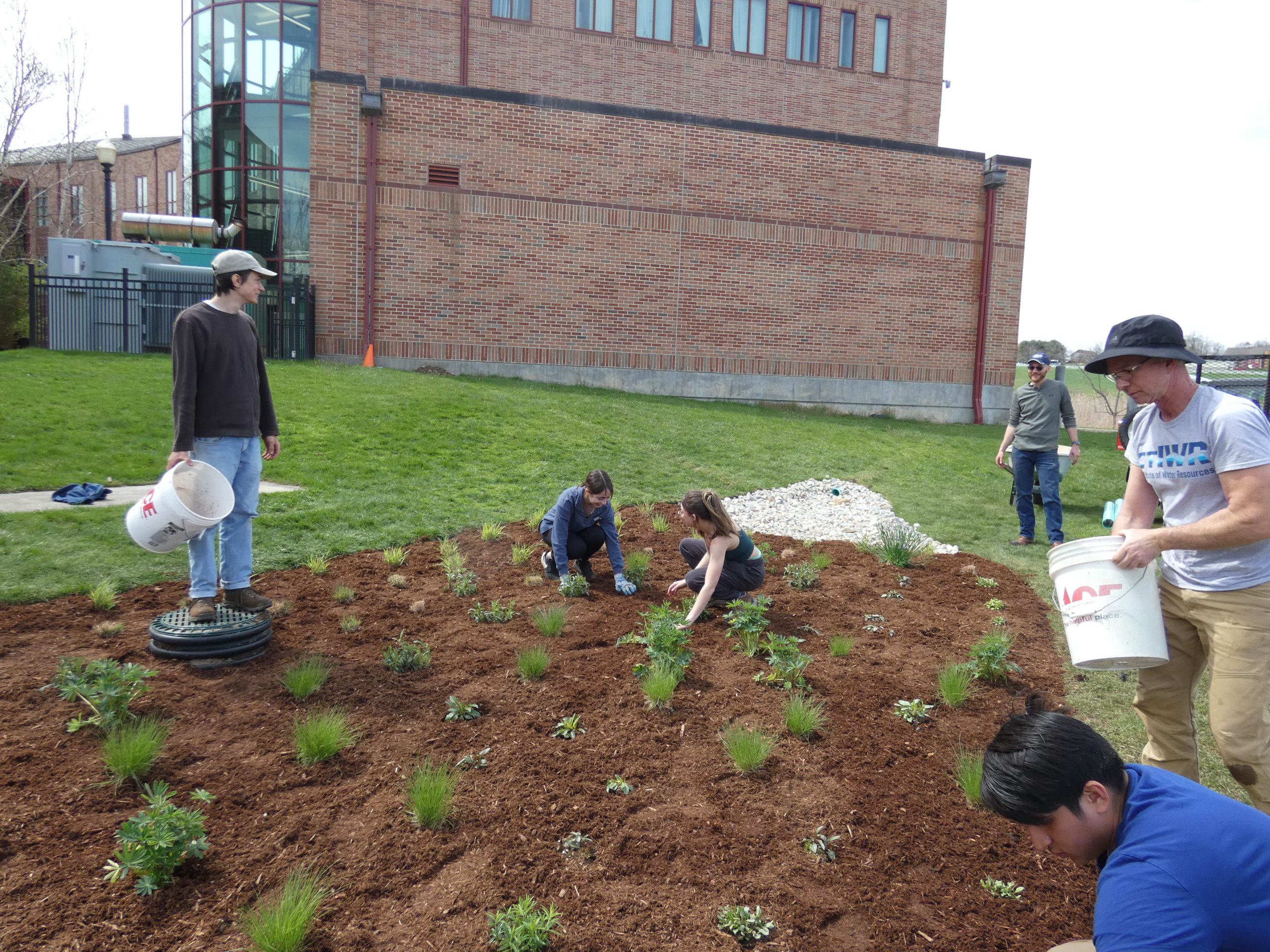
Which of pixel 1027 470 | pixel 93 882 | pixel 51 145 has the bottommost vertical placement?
pixel 93 882

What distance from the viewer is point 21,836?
311 centimetres

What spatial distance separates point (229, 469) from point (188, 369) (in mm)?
605

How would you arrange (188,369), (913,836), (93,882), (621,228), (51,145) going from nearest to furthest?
(93,882), (913,836), (188,369), (621,228), (51,145)

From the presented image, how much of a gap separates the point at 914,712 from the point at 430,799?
243 cm

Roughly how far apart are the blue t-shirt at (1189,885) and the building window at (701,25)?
27.1 meters

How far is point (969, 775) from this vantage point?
3570mm

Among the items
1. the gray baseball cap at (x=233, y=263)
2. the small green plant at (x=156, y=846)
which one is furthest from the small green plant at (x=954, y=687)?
the gray baseball cap at (x=233, y=263)

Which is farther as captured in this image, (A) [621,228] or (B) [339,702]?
(A) [621,228]

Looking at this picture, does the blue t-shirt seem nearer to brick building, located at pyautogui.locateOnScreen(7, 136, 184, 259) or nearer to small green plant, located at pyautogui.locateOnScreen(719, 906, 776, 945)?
small green plant, located at pyautogui.locateOnScreen(719, 906, 776, 945)

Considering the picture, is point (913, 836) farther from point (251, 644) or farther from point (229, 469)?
point (229, 469)

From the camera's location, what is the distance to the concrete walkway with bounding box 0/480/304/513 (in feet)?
24.0

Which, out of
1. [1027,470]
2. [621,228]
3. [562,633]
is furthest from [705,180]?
[562,633]

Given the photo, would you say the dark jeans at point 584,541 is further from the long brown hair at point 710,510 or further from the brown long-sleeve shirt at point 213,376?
the brown long-sleeve shirt at point 213,376

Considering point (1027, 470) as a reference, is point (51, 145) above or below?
above
